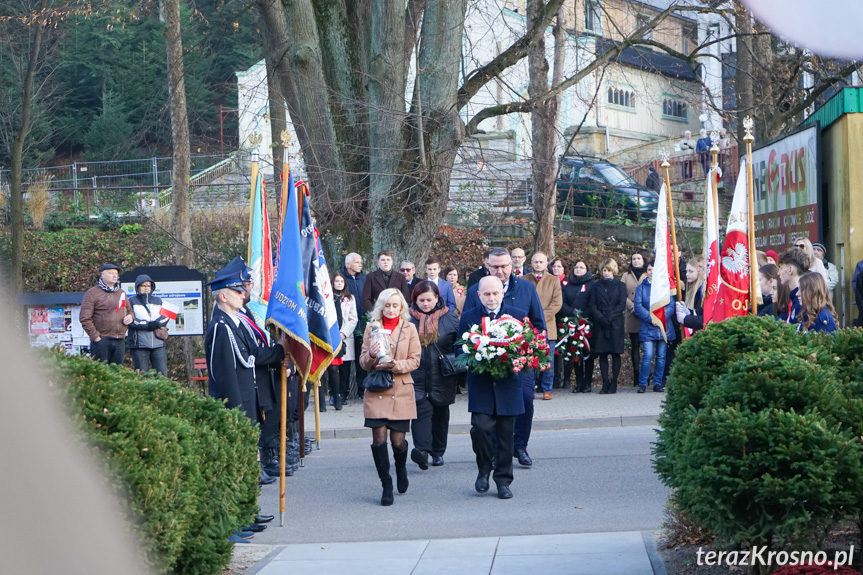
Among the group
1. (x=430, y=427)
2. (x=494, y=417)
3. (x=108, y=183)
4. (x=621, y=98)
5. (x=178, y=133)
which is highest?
(x=621, y=98)

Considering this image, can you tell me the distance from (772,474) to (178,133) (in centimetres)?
1807

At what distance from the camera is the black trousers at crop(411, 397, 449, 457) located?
10.2 metres

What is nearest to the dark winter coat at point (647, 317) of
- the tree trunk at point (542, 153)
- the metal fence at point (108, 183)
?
the tree trunk at point (542, 153)

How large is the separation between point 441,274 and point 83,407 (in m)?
11.4

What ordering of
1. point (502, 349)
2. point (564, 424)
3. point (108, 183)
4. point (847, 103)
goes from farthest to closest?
point (108, 183) → point (564, 424) → point (847, 103) → point (502, 349)

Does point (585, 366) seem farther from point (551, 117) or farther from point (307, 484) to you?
point (307, 484)

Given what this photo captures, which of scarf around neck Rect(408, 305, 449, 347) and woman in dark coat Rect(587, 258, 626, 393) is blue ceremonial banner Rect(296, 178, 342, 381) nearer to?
scarf around neck Rect(408, 305, 449, 347)

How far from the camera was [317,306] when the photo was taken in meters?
9.12

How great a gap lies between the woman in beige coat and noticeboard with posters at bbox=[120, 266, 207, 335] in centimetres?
811

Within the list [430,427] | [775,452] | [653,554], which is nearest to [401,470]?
[430,427]

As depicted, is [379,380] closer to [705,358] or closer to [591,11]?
[705,358]

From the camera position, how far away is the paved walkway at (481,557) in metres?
6.21

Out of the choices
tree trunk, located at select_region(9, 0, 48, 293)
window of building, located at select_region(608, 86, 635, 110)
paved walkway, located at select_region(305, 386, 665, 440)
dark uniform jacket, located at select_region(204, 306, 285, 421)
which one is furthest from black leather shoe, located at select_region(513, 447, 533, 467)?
window of building, located at select_region(608, 86, 635, 110)

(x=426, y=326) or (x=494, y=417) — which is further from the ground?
(x=426, y=326)
